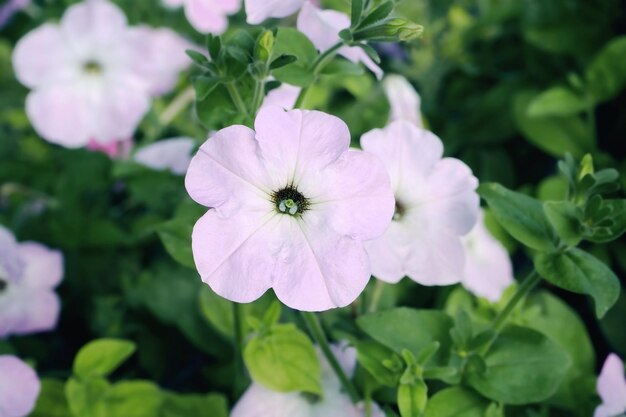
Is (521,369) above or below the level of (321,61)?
below

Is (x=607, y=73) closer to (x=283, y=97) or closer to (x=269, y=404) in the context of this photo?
(x=283, y=97)

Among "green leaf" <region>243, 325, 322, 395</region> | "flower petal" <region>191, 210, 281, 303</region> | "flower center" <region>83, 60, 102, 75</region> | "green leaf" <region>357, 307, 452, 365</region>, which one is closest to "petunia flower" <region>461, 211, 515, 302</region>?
"green leaf" <region>357, 307, 452, 365</region>

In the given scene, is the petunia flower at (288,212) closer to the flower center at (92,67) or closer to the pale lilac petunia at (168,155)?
the pale lilac petunia at (168,155)

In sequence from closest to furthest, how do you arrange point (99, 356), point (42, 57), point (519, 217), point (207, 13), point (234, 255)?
1. point (234, 255)
2. point (519, 217)
3. point (99, 356)
4. point (207, 13)
5. point (42, 57)

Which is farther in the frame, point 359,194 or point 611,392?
point 611,392

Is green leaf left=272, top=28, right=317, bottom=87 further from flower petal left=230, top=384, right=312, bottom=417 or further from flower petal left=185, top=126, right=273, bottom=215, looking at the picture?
flower petal left=230, top=384, right=312, bottom=417

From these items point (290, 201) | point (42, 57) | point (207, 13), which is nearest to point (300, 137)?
point (290, 201)

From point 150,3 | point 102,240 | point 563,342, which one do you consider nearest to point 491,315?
point 563,342
